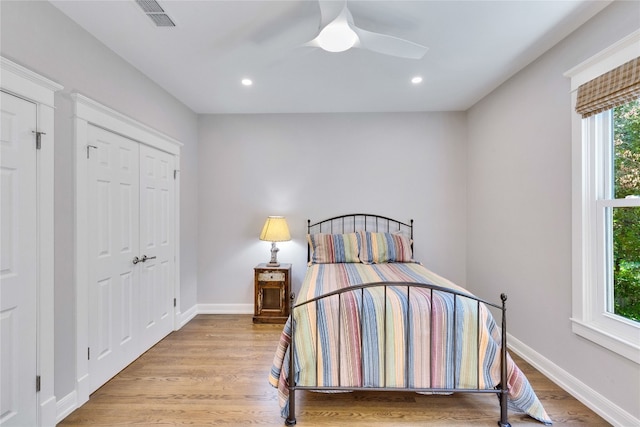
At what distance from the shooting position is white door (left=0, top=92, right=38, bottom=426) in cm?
148

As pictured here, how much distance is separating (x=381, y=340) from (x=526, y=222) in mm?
1809

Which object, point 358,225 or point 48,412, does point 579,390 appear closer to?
point 358,225

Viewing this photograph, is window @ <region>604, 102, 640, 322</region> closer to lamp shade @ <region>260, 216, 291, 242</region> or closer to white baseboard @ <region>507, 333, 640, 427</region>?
white baseboard @ <region>507, 333, 640, 427</region>

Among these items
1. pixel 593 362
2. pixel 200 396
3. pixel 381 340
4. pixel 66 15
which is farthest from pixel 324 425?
pixel 66 15

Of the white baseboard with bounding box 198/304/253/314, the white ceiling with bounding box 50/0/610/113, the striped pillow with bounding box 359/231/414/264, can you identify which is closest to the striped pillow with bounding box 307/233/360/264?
the striped pillow with bounding box 359/231/414/264

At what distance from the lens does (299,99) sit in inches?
126

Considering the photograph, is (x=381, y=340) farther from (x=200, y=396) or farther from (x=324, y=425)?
(x=200, y=396)

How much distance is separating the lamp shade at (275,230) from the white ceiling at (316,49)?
141cm

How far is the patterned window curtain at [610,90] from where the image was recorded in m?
1.60

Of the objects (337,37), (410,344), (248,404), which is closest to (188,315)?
(248,404)

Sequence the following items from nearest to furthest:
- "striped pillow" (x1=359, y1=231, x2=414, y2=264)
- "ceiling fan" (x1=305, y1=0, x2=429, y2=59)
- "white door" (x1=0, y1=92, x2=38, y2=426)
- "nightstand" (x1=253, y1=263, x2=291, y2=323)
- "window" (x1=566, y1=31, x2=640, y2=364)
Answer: "white door" (x1=0, y1=92, x2=38, y2=426)
"ceiling fan" (x1=305, y1=0, x2=429, y2=59)
"window" (x1=566, y1=31, x2=640, y2=364)
"striped pillow" (x1=359, y1=231, x2=414, y2=264)
"nightstand" (x1=253, y1=263, x2=291, y2=323)

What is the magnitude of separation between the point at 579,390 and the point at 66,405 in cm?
348

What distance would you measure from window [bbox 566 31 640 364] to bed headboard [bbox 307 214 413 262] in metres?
1.83

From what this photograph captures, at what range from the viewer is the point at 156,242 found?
2822 mm
